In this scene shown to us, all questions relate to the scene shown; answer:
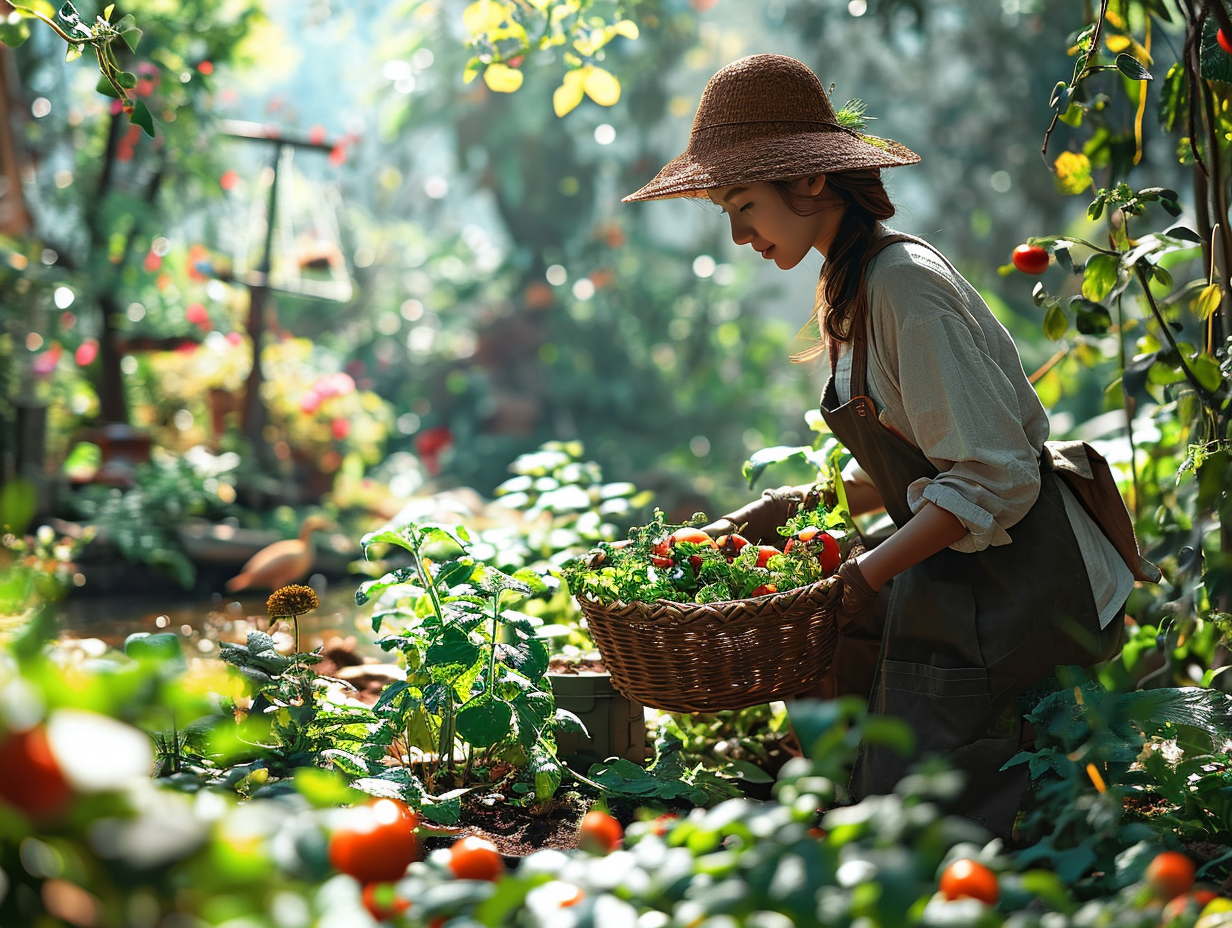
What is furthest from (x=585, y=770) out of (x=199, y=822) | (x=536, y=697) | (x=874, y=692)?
(x=199, y=822)

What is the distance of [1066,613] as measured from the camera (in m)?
1.90

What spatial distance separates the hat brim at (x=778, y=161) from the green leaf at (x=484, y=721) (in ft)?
3.12

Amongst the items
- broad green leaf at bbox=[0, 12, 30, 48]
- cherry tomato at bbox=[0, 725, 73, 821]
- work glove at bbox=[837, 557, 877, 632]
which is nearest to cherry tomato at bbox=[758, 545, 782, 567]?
work glove at bbox=[837, 557, 877, 632]

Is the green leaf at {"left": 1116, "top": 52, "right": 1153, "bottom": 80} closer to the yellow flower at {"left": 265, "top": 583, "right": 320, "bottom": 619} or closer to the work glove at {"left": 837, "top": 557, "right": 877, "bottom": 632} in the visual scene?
the work glove at {"left": 837, "top": 557, "right": 877, "bottom": 632}

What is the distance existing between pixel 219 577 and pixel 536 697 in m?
3.17

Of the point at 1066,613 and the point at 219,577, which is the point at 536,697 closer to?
the point at 1066,613

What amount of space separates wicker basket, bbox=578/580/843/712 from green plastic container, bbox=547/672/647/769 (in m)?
0.33

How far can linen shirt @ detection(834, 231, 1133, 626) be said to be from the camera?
179cm

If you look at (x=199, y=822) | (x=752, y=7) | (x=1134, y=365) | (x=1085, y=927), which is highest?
(x=752, y=7)

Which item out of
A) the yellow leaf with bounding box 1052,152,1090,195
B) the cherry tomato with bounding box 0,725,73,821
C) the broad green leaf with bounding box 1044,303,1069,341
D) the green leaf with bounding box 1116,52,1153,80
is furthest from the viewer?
the yellow leaf with bounding box 1052,152,1090,195

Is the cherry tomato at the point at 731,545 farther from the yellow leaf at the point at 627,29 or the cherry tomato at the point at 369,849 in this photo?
the yellow leaf at the point at 627,29

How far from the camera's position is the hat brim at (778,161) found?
6.07 feet

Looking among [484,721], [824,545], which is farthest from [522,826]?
[824,545]

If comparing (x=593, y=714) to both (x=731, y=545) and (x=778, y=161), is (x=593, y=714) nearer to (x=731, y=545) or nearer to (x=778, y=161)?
(x=731, y=545)
